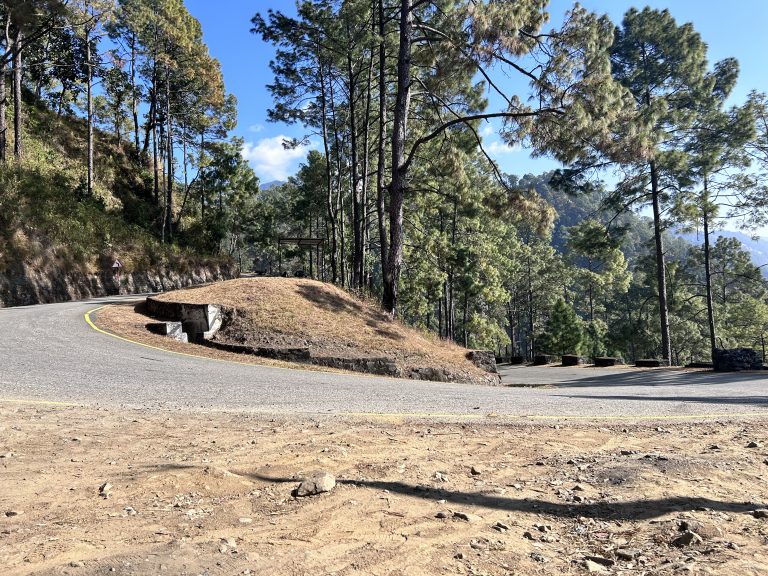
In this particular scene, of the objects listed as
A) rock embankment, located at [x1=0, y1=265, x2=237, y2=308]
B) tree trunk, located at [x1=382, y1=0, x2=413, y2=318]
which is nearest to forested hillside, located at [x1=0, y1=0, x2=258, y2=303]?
rock embankment, located at [x1=0, y1=265, x2=237, y2=308]

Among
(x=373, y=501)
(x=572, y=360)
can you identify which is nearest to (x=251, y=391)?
(x=373, y=501)

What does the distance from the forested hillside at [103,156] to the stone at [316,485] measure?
21.7 meters

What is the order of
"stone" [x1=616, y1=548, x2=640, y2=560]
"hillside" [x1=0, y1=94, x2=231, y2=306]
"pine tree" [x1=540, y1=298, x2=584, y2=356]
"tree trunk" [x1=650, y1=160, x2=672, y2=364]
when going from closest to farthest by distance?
1. "stone" [x1=616, y1=548, x2=640, y2=560]
2. "hillside" [x1=0, y1=94, x2=231, y2=306]
3. "tree trunk" [x1=650, y1=160, x2=672, y2=364]
4. "pine tree" [x1=540, y1=298, x2=584, y2=356]

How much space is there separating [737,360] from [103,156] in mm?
39553

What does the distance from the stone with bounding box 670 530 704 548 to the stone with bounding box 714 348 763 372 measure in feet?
46.5

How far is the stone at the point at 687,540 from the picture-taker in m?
2.65

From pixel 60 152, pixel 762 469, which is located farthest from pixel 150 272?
→ pixel 762 469

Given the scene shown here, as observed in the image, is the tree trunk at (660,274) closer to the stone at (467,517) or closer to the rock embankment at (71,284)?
the stone at (467,517)

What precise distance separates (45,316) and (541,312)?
54.1 metres

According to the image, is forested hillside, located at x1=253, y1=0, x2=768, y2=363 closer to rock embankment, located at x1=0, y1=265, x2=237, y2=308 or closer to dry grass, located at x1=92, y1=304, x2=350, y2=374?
dry grass, located at x1=92, y1=304, x2=350, y2=374

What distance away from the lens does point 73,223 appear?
77.9 ft

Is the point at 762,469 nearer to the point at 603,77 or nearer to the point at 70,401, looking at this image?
the point at 70,401

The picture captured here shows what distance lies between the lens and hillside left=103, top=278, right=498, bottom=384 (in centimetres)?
1240

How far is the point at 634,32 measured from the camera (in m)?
21.1
